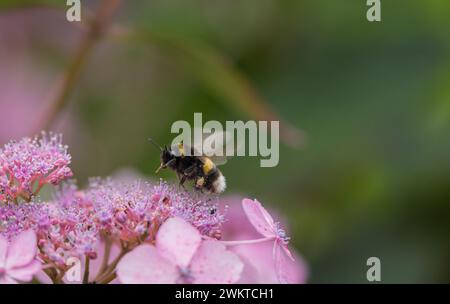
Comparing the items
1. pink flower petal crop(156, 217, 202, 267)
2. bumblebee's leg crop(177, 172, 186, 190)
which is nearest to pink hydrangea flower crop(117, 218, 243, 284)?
pink flower petal crop(156, 217, 202, 267)

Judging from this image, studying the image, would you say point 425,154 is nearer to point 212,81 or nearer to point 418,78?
point 418,78

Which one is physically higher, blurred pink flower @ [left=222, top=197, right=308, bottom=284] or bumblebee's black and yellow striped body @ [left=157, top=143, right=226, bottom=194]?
bumblebee's black and yellow striped body @ [left=157, top=143, right=226, bottom=194]

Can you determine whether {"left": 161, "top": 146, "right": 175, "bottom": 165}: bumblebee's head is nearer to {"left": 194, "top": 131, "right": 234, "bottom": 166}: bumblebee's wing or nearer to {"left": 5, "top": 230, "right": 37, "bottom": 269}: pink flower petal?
{"left": 194, "top": 131, "right": 234, "bottom": 166}: bumblebee's wing

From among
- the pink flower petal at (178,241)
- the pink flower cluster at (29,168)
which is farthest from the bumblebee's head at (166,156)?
the pink flower petal at (178,241)

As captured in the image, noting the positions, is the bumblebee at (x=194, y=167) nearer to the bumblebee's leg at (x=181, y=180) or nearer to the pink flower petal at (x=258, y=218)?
the bumblebee's leg at (x=181, y=180)

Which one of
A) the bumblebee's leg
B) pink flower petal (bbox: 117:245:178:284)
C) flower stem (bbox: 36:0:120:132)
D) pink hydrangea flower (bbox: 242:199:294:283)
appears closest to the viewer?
pink flower petal (bbox: 117:245:178:284)

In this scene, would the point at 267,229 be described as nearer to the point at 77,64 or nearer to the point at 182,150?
the point at 182,150
